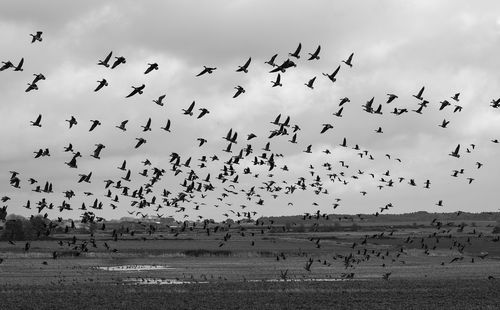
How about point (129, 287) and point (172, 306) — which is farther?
point (129, 287)

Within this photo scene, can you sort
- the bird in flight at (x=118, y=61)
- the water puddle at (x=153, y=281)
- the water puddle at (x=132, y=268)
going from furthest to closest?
the water puddle at (x=132, y=268) → the water puddle at (x=153, y=281) → the bird in flight at (x=118, y=61)

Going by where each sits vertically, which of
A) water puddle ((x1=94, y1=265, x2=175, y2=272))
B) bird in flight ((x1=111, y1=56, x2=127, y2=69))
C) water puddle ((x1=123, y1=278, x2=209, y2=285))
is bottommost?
water puddle ((x1=123, y1=278, x2=209, y2=285))

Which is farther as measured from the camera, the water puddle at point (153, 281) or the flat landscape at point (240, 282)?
the water puddle at point (153, 281)

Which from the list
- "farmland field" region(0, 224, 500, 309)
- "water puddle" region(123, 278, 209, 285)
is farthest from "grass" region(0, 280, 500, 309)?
"water puddle" region(123, 278, 209, 285)

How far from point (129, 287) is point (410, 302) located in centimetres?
2153

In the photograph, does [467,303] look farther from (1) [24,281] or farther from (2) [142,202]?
(1) [24,281]

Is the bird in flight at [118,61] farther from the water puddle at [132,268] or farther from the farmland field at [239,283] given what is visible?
the water puddle at [132,268]

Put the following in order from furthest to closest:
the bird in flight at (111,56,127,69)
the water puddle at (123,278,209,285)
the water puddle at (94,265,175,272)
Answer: the water puddle at (94,265,175,272), the water puddle at (123,278,209,285), the bird in flight at (111,56,127,69)

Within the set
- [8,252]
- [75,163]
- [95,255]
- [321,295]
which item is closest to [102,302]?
[75,163]

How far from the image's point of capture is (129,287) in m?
62.5

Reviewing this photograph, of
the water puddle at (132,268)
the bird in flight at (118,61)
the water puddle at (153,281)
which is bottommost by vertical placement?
the water puddle at (153,281)

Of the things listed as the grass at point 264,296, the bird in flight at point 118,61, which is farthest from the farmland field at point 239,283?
the bird in flight at point 118,61

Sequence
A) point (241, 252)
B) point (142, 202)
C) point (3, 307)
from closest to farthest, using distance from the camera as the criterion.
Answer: point (3, 307) < point (142, 202) < point (241, 252)

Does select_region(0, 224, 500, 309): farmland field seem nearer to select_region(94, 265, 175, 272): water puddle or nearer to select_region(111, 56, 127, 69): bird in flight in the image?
select_region(94, 265, 175, 272): water puddle
